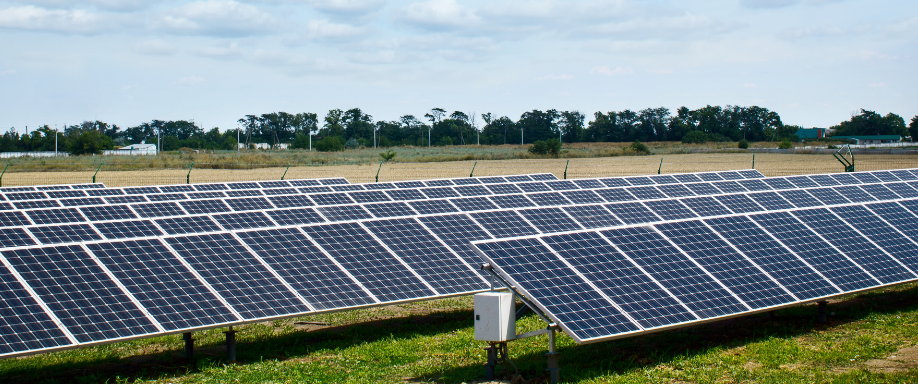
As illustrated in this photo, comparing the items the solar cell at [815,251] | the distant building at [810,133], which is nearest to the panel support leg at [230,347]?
the solar cell at [815,251]

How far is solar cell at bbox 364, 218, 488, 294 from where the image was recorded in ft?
41.8

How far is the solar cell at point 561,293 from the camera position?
923cm

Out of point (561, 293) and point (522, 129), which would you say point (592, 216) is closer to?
point (561, 293)

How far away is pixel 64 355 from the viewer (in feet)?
37.6

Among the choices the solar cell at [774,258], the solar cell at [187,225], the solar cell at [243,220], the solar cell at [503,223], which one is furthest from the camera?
the solar cell at [503,223]

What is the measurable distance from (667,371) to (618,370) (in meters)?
0.64

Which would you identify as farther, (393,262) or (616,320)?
(393,262)

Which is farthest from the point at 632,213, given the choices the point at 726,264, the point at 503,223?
the point at 726,264

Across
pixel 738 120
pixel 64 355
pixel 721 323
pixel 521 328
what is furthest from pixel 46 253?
pixel 738 120

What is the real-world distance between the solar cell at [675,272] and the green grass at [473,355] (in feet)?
2.63

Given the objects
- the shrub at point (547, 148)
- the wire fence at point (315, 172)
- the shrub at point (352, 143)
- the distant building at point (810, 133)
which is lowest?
the wire fence at point (315, 172)

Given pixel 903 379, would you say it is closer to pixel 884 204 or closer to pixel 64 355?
pixel 884 204

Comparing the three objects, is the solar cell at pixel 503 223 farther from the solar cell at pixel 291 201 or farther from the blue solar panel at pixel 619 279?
the solar cell at pixel 291 201

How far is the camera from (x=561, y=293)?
32.0 ft
